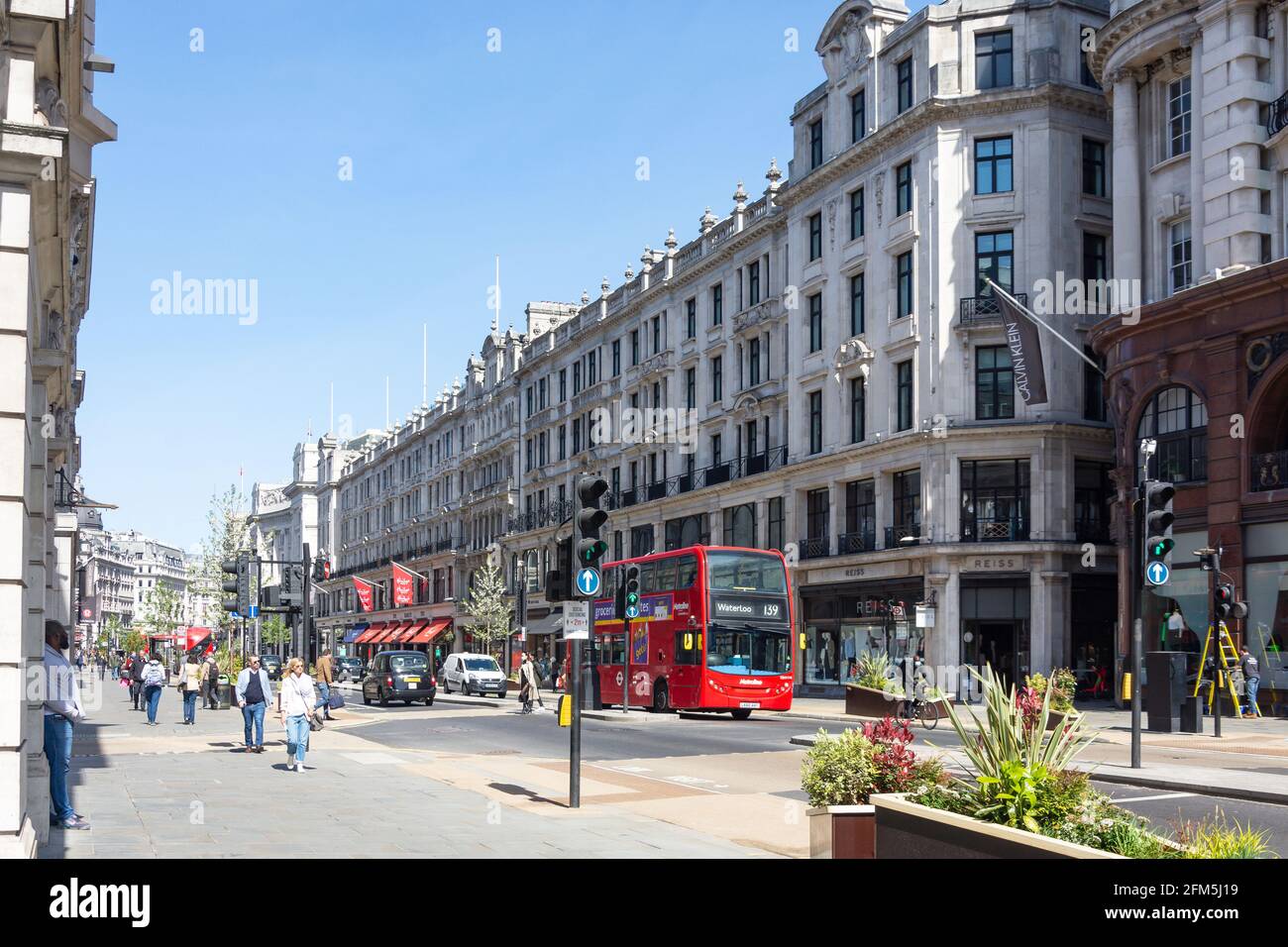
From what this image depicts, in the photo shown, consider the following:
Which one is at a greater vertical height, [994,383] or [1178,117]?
[1178,117]

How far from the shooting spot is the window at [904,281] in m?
45.1

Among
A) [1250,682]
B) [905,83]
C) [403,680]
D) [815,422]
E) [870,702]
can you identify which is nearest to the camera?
[870,702]

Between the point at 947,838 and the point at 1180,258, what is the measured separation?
3254 centimetres

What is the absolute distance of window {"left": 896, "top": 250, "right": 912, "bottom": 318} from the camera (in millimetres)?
45062

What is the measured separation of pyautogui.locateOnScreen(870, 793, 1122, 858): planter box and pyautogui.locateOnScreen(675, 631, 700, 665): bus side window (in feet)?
80.2

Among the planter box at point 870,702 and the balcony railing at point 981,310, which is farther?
the balcony railing at point 981,310

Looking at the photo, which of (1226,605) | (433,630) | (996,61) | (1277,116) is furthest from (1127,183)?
(433,630)

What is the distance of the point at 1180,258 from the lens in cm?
3747

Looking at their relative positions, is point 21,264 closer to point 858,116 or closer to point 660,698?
point 660,698

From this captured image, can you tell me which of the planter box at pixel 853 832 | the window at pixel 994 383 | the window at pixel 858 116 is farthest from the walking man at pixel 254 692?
the window at pixel 858 116

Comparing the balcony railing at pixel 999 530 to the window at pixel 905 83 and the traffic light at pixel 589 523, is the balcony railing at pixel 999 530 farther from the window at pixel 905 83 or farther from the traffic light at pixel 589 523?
the traffic light at pixel 589 523

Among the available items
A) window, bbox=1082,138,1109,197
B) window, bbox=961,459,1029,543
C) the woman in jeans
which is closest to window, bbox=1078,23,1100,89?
window, bbox=1082,138,1109,197

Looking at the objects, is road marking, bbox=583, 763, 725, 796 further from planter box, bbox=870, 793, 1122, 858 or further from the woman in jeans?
planter box, bbox=870, 793, 1122, 858

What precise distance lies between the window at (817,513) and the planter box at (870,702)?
55.6ft
